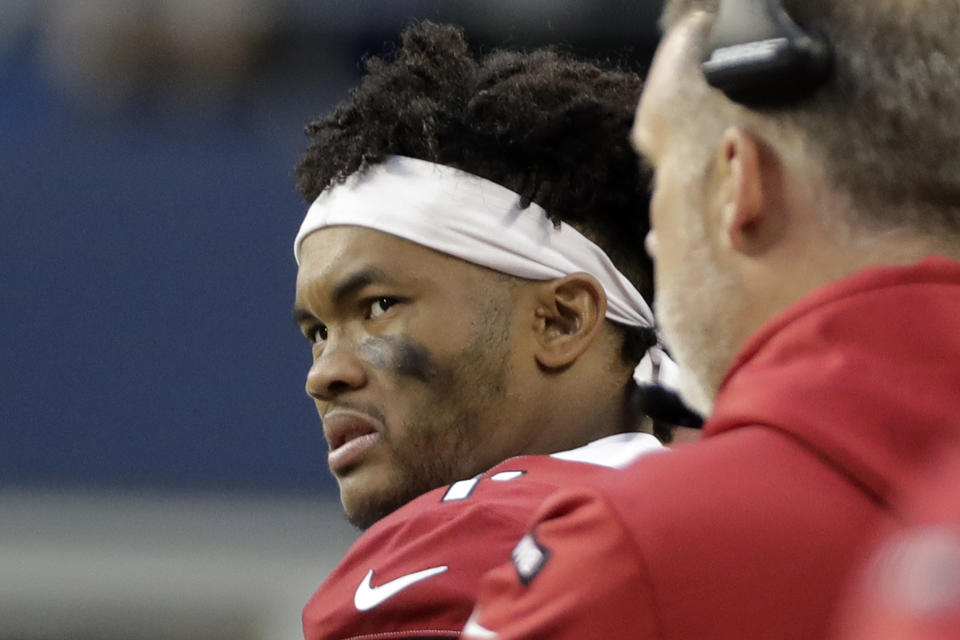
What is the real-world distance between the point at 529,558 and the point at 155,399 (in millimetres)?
3322

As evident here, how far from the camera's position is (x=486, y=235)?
1875mm

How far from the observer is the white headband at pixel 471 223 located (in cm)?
188

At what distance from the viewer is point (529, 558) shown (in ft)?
3.34

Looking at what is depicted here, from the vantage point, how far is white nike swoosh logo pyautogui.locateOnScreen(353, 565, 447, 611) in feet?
4.82

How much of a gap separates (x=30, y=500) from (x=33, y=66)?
1.30 m

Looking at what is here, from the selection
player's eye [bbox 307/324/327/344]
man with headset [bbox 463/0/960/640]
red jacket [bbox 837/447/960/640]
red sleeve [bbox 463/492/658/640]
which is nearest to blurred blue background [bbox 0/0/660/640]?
player's eye [bbox 307/324/327/344]

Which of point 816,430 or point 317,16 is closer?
point 816,430

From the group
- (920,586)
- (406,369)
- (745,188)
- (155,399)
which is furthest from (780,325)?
(155,399)

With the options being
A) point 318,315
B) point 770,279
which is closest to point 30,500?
point 318,315

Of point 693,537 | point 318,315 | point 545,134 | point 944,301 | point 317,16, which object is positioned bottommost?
point 693,537

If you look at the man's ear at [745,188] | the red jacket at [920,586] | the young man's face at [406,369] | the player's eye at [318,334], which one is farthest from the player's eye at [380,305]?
the red jacket at [920,586]

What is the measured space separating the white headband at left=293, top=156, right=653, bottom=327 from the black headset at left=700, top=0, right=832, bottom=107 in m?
0.78

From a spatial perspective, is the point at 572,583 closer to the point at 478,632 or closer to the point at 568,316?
the point at 478,632

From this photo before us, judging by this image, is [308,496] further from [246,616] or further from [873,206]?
[873,206]
